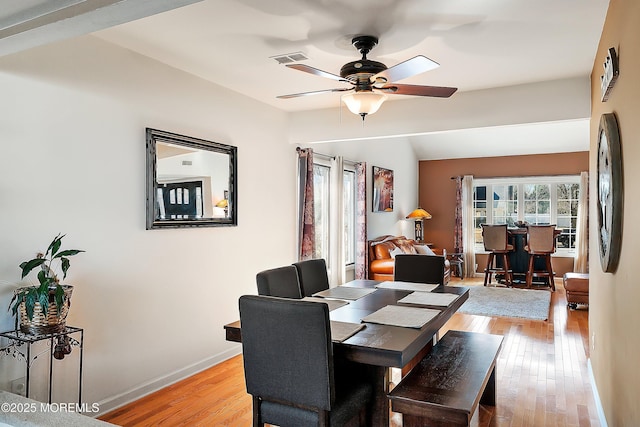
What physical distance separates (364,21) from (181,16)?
1054 millimetres

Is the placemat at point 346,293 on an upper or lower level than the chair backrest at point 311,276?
lower

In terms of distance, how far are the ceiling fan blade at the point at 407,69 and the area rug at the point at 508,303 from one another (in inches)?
162

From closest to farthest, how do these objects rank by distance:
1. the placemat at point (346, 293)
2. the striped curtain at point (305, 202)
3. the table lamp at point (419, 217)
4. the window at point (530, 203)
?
the placemat at point (346, 293) → the striped curtain at point (305, 202) → the window at point (530, 203) → the table lamp at point (419, 217)

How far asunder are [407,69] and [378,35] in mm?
467

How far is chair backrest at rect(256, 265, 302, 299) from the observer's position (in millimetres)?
2953

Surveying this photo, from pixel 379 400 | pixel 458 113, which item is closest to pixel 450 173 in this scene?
pixel 458 113

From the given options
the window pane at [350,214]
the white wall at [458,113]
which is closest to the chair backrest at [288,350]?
the white wall at [458,113]

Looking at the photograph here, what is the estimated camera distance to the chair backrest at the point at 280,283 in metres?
2.95

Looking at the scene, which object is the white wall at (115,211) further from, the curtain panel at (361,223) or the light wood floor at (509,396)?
the curtain panel at (361,223)

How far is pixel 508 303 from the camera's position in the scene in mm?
6566

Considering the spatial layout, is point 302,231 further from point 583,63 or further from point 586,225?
point 586,225

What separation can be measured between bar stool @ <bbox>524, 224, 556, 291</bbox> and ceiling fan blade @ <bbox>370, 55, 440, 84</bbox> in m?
5.89

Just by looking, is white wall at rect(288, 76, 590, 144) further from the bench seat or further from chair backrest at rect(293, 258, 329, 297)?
the bench seat

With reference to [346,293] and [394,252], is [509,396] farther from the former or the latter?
[394,252]
